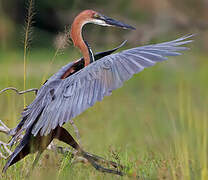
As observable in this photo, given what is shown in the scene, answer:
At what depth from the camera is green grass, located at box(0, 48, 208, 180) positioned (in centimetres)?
304

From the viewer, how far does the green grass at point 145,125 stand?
304 centimetres

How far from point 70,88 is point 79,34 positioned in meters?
1.02

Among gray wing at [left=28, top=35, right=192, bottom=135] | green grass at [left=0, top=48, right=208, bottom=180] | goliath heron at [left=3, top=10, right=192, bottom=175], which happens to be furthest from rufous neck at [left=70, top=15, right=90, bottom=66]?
gray wing at [left=28, top=35, right=192, bottom=135]

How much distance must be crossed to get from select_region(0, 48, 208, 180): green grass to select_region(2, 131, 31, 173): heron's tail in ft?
0.23

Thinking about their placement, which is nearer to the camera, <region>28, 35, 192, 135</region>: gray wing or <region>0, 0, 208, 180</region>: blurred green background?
<region>28, 35, 192, 135</region>: gray wing

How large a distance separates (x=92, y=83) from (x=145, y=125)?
318cm

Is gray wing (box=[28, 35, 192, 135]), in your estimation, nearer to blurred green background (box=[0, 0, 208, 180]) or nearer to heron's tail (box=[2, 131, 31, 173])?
heron's tail (box=[2, 131, 31, 173])

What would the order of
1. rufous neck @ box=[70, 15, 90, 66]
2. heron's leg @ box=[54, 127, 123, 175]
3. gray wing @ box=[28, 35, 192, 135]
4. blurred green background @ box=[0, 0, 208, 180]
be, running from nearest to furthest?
gray wing @ box=[28, 35, 192, 135], blurred green background @ box=[0, 0, 208, 180], heron's leg @ box=[54, 127, 123, 175], rufous neck @ box=[70, 15, 90, 66]

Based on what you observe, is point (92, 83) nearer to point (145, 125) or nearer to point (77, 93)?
point (77, 93)

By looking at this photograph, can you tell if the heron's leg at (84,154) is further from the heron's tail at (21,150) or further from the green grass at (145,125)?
the heron's tail at (21,150)

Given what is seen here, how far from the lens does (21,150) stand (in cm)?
321

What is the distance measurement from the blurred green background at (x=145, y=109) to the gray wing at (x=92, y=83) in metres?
0.26

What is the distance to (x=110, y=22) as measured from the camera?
13.7ft

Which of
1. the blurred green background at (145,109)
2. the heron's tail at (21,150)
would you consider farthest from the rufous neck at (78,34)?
the heron's tail at (21,150)
